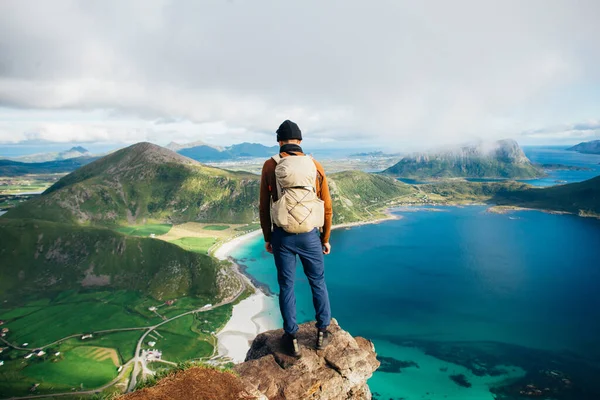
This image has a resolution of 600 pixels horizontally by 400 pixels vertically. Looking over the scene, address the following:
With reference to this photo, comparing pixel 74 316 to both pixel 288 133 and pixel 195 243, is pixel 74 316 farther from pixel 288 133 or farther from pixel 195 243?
pixel 288 133

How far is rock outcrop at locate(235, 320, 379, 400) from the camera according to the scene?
28.5ft

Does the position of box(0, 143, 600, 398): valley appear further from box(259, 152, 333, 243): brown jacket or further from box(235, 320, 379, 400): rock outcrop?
→ box(259, 152, 333, 243): brown jacket

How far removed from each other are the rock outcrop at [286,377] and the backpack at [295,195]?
4.26 m

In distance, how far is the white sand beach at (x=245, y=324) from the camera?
70.1m

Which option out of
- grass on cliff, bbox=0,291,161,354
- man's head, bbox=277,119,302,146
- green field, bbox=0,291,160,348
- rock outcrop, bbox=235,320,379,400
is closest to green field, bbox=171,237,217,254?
grass on cliff, bbox=0,291,161,354

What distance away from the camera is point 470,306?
90750 mm

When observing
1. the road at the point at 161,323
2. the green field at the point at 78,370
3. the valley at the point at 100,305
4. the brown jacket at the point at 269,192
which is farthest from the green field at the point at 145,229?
the brown jacket at the point at 269,192

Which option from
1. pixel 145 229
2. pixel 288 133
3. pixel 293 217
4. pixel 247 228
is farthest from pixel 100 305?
pixel 288 133

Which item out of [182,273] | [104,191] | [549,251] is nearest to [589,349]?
[549,251]

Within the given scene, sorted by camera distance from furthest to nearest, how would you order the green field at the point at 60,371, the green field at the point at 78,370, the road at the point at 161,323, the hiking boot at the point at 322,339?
1. the road at the point at 161,323
2. the green field at the point at 78,370
3. the green field at the point at 60,371
4. the hiking boot at the point at 322,339

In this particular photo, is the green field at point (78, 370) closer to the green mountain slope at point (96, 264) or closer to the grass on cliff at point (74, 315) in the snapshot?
the grass on cliff at point (74, 315)

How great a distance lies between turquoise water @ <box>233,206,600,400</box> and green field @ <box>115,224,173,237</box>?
57.8 metres

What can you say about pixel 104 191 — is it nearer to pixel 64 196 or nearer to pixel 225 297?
pixel 64 196

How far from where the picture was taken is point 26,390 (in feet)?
183
